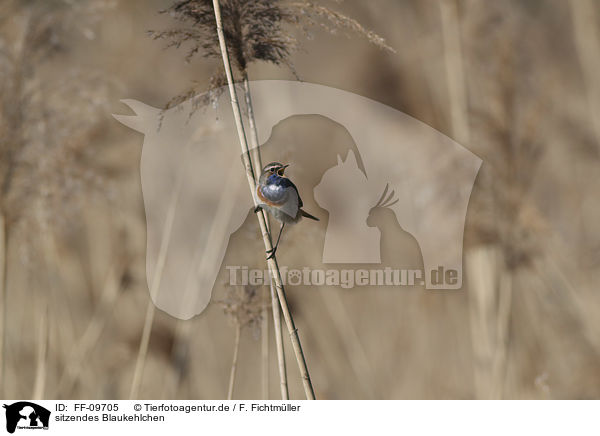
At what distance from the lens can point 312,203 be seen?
2.12 meters

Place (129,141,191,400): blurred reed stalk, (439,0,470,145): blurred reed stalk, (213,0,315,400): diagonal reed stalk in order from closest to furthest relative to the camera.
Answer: (213,0,315,400): diagonal reed stalk, (129,141,191,400): blurred reed stalk, (439,0,470,145): blurred reed stalk

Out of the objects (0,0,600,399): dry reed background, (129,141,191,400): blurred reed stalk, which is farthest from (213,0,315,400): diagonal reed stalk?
(129,141,191,400): blurred reed stalk

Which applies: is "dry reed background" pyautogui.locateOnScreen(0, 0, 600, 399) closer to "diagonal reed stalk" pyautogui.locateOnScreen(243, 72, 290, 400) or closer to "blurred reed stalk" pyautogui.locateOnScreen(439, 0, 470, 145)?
"blurred reed stalk" pyautogui.locateOnScreen(439, 0, 470, 145)

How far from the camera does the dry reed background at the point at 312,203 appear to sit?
5.58ft

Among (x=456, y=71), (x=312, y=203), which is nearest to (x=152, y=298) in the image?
(x=312, y=203)

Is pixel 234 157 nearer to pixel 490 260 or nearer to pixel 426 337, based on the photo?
pixel 490 260

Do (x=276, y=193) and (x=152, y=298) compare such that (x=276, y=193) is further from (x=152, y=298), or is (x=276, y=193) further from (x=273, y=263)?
(x=152, y=298)

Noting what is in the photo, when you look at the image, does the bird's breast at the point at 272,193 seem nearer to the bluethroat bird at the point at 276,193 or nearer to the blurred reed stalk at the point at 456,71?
the bluethroat bird at the point at 276,193

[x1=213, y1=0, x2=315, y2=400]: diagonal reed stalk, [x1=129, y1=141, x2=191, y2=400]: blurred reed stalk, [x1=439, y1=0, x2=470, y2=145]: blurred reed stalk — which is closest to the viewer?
[x1=213, y1=0, x2=315, y2=400]: diagonal reed stalk

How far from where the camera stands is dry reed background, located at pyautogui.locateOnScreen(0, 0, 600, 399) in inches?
66.9

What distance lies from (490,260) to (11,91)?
5.48 feet

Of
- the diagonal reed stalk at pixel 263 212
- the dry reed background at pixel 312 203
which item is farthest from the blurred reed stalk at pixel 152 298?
the diagonal reed stalk at pixel 263 212

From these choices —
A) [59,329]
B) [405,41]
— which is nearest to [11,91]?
[59,329]

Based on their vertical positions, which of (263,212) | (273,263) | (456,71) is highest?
(456,71)
